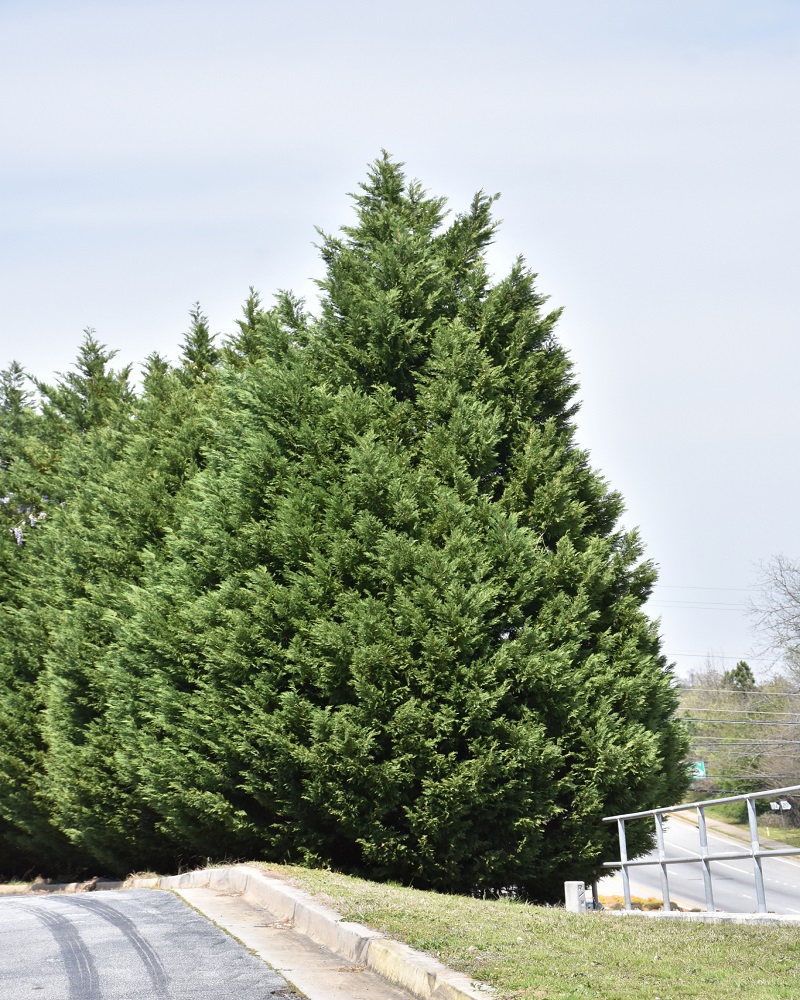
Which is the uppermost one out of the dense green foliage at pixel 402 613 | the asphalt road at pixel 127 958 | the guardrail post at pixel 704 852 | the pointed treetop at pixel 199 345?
the pointed treetop at pixel 199 345

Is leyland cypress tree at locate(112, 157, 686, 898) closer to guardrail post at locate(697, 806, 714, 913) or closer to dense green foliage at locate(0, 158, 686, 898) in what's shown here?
dense green foliage at locate(0, 158, 686, 898)

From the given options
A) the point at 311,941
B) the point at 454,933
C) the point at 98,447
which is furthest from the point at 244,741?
the point at 98,447

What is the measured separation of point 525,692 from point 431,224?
6844 mm

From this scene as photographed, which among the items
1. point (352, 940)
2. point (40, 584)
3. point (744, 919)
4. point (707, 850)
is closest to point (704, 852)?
point (707, 850)

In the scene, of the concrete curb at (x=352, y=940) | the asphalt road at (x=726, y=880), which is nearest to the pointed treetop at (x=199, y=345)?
the concrete curb at (x=352, y=940)

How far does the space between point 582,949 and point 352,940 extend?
1546 mm

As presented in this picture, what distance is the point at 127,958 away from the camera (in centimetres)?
723

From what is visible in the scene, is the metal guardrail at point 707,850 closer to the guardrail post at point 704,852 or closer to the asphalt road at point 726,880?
the guardrail post at point 704,852

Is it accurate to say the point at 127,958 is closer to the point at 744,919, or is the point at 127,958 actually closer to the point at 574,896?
the point at 744,919

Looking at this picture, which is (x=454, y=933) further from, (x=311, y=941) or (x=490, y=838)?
(x=490, y=838)

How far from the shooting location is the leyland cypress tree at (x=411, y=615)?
11039mm

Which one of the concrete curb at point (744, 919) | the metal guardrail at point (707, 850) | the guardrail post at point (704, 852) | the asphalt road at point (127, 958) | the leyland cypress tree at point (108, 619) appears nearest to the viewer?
the asphalt road at point (127, 958)

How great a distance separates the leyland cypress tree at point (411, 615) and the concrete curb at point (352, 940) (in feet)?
4.31

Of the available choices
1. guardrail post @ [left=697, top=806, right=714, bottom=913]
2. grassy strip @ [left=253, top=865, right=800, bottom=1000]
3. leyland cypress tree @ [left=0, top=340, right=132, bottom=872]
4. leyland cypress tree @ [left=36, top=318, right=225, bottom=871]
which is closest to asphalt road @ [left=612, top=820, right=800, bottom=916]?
leyland cypress tree @ [left=0, top=340, right=132, bottom=872]
